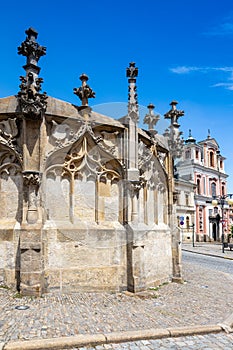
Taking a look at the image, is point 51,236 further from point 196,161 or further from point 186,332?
point 196,161

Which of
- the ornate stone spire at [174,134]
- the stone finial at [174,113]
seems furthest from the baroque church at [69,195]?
the stone finial at [174,113]

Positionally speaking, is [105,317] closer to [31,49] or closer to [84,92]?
[84,92]

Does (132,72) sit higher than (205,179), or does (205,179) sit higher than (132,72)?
(205,179)

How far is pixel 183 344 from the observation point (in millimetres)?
5434

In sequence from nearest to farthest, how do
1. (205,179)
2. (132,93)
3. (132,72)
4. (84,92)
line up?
(84,92), (132,93), (132,72), (205,179)

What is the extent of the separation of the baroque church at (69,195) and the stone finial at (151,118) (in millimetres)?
1007

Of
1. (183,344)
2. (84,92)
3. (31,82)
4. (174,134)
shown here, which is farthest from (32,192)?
(174,134)

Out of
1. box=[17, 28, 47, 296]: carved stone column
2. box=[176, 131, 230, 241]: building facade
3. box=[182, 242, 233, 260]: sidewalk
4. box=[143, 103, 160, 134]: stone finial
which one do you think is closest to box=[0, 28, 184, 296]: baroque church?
box=[17, 28, 47, 296]: carved stone column

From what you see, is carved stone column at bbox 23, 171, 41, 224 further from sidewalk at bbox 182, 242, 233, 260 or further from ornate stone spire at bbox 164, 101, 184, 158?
sidewalk at bbox 182, 242, 233, 260

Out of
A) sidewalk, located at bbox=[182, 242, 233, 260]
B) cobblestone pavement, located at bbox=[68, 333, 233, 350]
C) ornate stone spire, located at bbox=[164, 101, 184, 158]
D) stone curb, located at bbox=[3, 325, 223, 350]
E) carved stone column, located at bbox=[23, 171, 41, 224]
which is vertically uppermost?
ornate stone spire, located at bbox=[164, 101, 184, 158]

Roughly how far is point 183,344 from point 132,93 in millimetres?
6949

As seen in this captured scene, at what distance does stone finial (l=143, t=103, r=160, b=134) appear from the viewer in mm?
10812

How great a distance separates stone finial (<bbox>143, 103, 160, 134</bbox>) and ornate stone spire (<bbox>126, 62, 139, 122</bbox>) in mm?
1192

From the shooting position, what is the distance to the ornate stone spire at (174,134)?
11.9m
